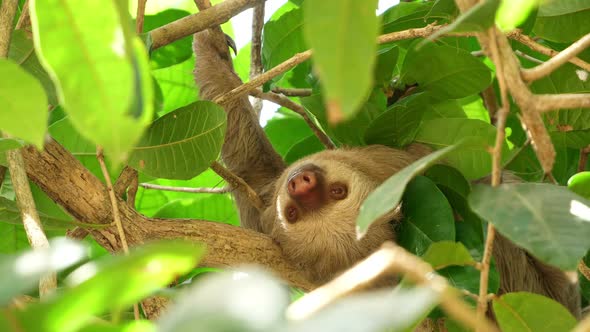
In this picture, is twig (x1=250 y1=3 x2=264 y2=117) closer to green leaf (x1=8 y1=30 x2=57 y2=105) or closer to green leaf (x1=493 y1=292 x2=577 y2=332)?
green leaf (x1=8 y1=30 x2=57 y2=105)

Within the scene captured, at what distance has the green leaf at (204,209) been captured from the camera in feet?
13.5

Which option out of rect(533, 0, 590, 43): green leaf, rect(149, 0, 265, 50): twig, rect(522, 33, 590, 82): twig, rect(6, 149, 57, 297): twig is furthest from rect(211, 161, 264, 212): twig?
rect(522, 33, 590, 82): twig

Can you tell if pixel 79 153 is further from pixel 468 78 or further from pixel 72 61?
pixel 72 61

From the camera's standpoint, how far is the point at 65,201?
2709 mm

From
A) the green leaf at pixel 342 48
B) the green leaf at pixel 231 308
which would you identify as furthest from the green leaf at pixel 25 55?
the green leaf at pixel 231 308

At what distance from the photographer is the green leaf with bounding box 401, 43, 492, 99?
310 centimetres

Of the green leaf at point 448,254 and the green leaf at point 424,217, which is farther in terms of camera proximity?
the green leaf at point 424,217

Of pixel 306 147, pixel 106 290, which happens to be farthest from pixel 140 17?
pixel 106 290

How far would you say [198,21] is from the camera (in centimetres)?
327

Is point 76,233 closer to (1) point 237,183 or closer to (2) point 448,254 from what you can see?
(1) point 237,183

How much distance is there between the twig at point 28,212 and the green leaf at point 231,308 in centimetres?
125

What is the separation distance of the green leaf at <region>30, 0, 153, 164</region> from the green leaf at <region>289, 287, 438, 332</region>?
18.7 inches

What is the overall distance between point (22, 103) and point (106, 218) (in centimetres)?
142

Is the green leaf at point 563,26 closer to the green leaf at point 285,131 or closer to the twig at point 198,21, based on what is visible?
the twig at point 198,21
